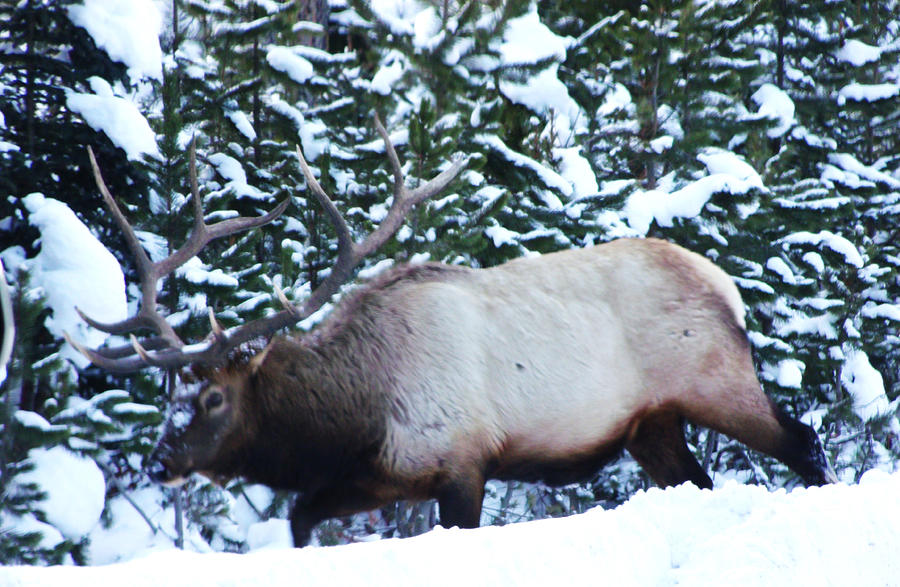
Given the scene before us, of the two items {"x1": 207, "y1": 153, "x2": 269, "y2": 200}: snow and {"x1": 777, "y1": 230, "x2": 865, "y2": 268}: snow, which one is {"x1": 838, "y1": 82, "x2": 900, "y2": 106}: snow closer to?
{"x1": 777, "y1": 230, "x2": 865, "y2": 268}: snow

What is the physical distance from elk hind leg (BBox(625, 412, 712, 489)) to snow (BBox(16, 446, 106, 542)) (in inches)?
100

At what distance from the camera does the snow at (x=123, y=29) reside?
4.79 meters

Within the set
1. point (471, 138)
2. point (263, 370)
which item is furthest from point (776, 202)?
point (263, 370)

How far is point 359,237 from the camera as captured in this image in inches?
240

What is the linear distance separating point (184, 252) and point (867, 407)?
19.0 feet

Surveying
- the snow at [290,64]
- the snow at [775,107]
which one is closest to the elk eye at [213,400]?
the snow at [290,64]

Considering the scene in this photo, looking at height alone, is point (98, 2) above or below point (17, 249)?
above

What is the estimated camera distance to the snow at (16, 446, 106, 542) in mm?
3885

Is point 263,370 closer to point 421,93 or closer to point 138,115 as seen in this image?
point 138,115

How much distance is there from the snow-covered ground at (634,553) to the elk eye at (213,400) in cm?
207

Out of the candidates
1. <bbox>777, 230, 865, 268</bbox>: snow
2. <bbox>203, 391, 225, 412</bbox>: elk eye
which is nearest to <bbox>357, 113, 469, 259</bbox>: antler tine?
<bbox>203, 391, 225, 412</bbox>: elk eye

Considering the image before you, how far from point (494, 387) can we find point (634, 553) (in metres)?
1.95

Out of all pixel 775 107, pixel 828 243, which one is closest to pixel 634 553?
pixel 828 243

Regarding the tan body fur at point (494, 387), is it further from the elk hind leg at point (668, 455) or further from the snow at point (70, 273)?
the snow at point (70, 273)
